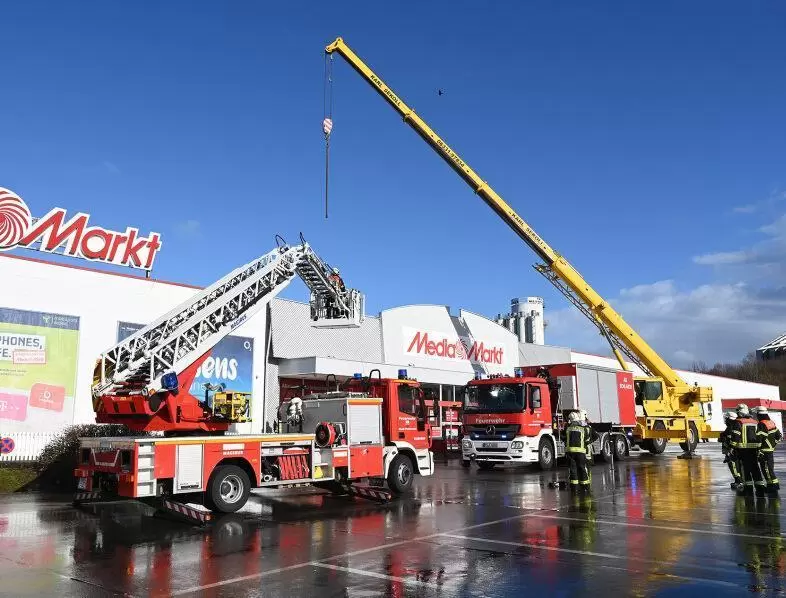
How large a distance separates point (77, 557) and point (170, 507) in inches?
102

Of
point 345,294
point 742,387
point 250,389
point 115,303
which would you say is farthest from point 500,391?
point 742,387

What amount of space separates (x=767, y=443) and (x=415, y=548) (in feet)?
27.4

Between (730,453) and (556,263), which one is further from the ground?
(556,263)

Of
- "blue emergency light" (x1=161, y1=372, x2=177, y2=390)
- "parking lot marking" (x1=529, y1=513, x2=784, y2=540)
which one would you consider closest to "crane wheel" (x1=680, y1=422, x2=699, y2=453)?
"parking lot marking" (x1=529, y1=513, x2=784, y2=540)

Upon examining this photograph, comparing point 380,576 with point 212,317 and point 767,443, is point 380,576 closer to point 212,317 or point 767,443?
point 212,317

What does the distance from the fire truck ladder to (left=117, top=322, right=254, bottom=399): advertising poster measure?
8.88m

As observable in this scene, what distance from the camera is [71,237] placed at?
21.9 meters

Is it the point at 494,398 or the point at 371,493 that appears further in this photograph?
the point at 494,398

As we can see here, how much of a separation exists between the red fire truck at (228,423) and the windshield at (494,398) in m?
5.44

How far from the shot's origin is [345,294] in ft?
55.1

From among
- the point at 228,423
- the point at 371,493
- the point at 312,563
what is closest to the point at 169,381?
the point at 228,423

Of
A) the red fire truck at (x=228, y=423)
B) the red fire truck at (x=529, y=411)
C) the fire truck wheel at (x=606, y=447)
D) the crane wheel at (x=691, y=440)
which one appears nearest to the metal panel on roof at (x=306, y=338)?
the red fire truck at (x=529, y=411)

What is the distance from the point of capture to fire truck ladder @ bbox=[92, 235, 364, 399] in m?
12.8

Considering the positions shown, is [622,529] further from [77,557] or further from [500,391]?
[500,391]
